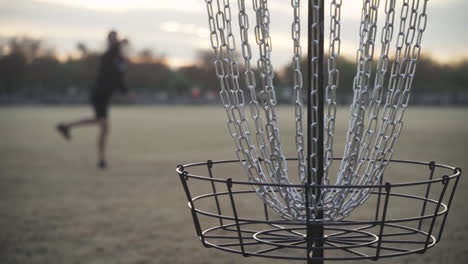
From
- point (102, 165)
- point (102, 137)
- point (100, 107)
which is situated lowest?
point (102, 165)

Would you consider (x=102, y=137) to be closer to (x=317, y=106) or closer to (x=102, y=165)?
(x=102, y=165)

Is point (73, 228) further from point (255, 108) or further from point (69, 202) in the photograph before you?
point (255, 108)

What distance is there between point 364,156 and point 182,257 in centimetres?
278

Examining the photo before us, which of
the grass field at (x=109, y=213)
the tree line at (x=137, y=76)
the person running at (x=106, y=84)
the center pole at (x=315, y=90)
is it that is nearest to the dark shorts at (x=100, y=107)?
the person running at (x=106, y=84)

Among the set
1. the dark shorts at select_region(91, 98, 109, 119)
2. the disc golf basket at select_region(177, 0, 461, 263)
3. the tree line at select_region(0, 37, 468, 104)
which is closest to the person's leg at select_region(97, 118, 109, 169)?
the dark shorts at select_region(91, 98, 109, 119)

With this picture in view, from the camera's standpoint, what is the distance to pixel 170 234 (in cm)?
561

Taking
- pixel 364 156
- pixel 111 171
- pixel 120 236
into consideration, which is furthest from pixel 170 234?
pixel 111 171

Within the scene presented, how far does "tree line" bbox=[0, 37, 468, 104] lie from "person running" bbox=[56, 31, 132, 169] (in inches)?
3317

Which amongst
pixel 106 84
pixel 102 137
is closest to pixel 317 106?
pixel 102 137

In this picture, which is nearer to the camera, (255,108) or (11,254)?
(255,108)

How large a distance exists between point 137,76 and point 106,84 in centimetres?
12130

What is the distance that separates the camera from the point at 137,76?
429ft

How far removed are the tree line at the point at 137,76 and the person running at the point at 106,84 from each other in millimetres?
84242

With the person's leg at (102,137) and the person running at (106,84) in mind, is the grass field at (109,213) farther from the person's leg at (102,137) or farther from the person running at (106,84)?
the person running at (106,84)
